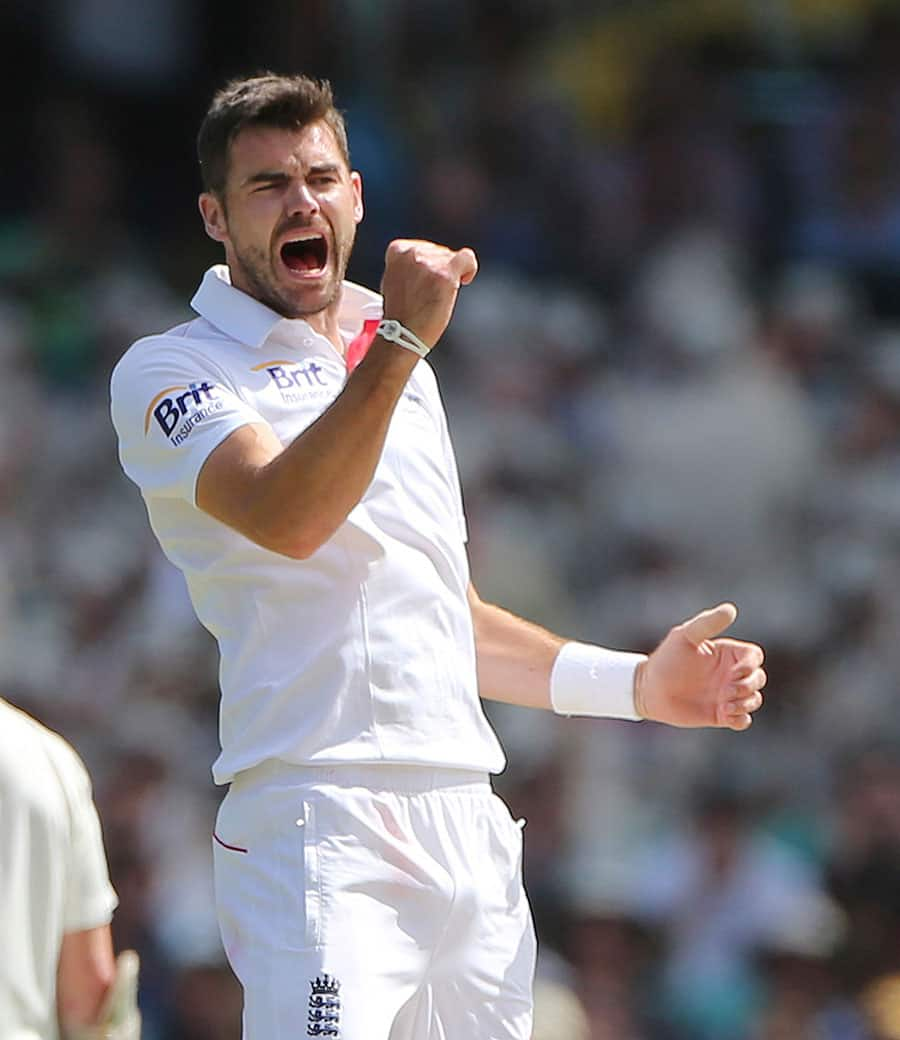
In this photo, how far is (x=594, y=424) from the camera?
25.9 ft

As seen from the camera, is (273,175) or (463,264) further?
(273,175)

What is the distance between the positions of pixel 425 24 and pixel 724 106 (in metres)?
1.38

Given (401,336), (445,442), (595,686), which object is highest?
(401,336)

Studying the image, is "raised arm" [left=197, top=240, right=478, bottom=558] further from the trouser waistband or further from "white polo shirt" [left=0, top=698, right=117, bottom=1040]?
"white polo shirt" [left=0, top=698, right=117, bottom=1040]

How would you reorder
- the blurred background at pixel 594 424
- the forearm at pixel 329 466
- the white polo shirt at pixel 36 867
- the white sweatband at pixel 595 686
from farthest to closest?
the blurred background at pixel 594 424 < the white sweatband at pixel 595 686 < the forearm at pixel 329 466 < the white polo shirt at pixel 36 867

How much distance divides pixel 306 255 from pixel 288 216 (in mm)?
117

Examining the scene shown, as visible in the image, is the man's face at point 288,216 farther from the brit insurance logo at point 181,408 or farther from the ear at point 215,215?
the brit insurance logo at point 181,408

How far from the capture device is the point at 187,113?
9.43m

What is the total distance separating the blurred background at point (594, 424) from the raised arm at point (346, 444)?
8.30 ft

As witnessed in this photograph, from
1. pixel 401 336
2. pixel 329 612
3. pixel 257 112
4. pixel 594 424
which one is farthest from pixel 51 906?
pixel 594 424

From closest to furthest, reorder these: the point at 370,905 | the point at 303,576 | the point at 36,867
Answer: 1. the point at 36,867
2. the point at 370,905
3. the point at 303,576

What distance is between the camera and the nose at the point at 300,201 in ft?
11.3

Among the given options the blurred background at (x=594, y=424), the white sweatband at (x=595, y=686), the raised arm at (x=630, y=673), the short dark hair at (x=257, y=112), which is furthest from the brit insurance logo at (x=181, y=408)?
the blurred background at (x=594, y=424)

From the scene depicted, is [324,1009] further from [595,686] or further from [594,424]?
[594,424]
